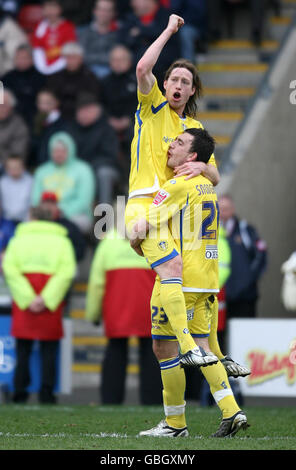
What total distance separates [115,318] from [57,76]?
17.7 feet

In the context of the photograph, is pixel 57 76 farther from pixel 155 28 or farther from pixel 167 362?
pixel 167 362

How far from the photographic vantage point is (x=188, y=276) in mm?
7680

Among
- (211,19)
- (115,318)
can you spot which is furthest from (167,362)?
(211,19)

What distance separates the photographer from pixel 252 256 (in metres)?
13.0

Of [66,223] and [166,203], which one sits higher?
[66,223]

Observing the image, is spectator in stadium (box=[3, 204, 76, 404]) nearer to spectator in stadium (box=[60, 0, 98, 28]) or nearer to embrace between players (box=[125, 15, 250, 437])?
embrace between players (box=[125, 15, 250, 437])

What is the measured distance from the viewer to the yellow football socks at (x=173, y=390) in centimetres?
771

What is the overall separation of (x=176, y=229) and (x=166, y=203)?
24 cm

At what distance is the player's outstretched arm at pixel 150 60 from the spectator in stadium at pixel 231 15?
9.89 metres

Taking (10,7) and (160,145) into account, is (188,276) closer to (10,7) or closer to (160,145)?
(160,145)

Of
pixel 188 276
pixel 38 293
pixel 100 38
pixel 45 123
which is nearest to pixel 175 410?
pixel 188 276

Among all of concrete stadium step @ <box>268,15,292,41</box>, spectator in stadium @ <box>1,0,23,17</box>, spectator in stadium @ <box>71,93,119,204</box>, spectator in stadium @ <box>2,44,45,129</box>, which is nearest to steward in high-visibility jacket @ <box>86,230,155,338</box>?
spectator in stadium @ <box>71,93,119,204</box>

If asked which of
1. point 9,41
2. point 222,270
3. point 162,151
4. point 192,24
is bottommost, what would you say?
point 222,270

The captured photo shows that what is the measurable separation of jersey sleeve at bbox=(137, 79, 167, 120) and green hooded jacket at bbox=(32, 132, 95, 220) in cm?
652
